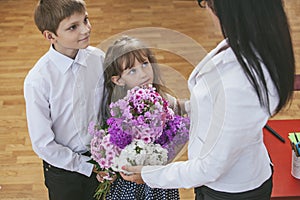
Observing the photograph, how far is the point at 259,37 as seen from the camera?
144cm

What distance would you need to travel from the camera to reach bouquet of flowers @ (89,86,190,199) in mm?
1773

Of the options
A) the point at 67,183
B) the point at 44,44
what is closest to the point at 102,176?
the point at 67,183

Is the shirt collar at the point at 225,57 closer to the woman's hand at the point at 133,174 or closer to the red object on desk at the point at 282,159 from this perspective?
the woman's hand at the point at 133,174

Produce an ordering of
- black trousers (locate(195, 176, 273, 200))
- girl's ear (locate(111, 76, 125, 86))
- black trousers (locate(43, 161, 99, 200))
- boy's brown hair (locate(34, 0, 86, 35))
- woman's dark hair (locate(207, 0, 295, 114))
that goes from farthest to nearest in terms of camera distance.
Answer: black trousers (locate(43, 161, 99, 200)) < boy's brown hair (locate(34, 0, 86, 35)) < girl's ear (locate(111, 76, 125, 86)) < black trousers (locate(195, 176, 273, 200)) < woman's dark hair (locate(207, 0, 295, 114))

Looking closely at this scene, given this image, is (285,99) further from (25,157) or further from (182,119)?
(25,157)

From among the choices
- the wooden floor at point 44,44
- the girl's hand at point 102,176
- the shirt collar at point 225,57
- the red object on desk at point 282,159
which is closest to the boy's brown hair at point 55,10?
the wooden floor at point 44,44

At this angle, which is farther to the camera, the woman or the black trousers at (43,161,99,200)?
the black trousers at (43,161,99,200)

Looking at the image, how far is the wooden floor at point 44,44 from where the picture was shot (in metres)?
1.89

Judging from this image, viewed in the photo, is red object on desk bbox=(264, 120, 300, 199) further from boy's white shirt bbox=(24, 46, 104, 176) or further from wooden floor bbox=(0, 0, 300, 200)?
boy's white shirt bbox=(24, 46, 104, 176)

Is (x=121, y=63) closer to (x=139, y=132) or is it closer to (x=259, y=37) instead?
(x=139, y=132)

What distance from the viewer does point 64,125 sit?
208 cm

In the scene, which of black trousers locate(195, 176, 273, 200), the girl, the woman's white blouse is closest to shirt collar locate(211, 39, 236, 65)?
the woman's white blouse

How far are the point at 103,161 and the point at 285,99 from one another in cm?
62

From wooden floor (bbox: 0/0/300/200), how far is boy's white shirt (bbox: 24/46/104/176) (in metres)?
0.15
